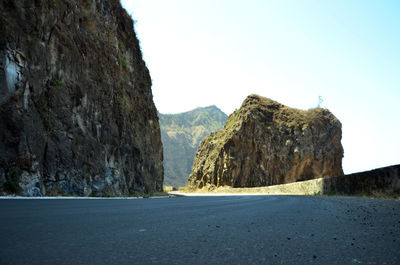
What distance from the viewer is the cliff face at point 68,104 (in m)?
10.9

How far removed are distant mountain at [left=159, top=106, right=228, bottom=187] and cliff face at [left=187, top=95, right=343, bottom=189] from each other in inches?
1954

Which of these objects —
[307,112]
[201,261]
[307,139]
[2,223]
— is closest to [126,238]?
[201,261]

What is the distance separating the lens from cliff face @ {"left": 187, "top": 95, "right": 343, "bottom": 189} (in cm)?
5078

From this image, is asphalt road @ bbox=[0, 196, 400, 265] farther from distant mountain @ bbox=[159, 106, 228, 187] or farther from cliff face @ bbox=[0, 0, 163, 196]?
distant mountain @ bbox=[159, 106, 228, 187]

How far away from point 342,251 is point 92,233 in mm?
2050

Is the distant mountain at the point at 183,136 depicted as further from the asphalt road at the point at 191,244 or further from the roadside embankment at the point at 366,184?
the asphalt road at the point at 191,244

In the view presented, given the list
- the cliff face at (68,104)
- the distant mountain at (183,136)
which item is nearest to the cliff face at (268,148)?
the cliff face at (68,104)

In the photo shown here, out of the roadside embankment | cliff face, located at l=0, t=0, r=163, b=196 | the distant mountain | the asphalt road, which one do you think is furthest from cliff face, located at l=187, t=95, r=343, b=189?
the distant mountain

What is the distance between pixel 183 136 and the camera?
414 ft

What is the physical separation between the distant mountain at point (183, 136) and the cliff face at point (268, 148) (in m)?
49.6

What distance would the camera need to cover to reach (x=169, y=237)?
2646 millimetres

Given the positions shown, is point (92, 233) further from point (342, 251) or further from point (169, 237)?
point (342, 251)

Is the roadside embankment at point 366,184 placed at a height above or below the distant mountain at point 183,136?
below

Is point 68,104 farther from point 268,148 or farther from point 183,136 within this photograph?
point 183,136
